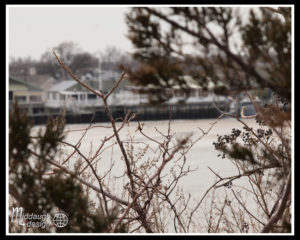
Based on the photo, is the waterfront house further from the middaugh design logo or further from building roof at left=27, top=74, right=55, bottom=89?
building roof at left=27, top=74, right=55, bottom=89

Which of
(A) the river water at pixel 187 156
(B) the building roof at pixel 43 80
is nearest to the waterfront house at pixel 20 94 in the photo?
(A) the river water at pixel 187 156

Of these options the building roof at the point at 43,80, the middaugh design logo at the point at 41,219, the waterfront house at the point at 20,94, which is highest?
the building roof at the point at 43,80

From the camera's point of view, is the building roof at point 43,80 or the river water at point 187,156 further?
the building roof at point 43,80

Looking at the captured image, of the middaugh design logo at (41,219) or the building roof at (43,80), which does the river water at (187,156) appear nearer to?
the middaugh design logo at (41,219)

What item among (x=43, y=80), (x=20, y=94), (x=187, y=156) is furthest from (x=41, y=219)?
(x=43, y=80)

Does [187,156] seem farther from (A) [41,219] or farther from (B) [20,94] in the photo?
(A) [41,219]

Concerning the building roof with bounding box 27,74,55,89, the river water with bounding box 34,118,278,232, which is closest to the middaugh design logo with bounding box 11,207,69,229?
the river water with bounding box 34,118,278,232

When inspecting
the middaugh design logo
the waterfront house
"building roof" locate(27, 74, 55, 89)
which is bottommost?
the middaugh design logo

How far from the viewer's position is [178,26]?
75 centimetres

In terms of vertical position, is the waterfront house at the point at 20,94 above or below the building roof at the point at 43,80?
below
